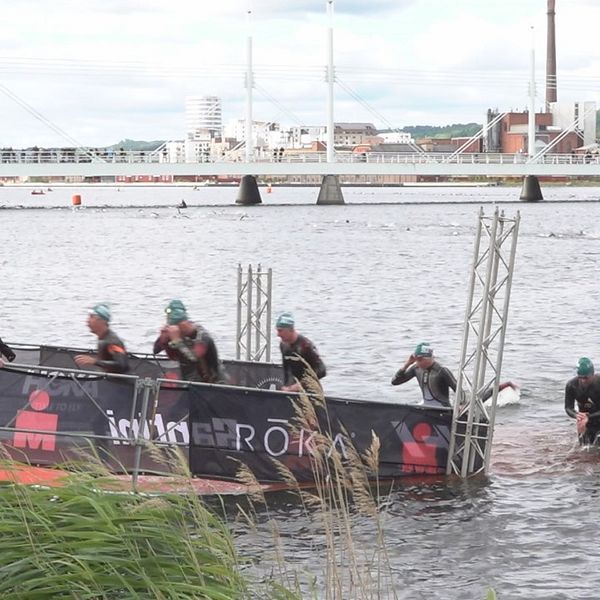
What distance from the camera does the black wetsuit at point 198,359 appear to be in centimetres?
1505

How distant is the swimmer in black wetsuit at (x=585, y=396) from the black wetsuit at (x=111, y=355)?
5.82 meters

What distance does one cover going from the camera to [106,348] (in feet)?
48.1

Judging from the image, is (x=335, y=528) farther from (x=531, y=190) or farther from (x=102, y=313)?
(x=531, y=190)

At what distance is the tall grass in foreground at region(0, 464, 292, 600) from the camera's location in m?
7.15

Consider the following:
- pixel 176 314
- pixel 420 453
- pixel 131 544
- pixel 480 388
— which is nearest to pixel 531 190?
pixel 480 388

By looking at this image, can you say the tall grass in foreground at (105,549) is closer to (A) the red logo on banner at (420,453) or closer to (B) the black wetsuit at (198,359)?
(B) the black wetsuit at (198,359)

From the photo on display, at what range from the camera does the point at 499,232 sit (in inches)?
618

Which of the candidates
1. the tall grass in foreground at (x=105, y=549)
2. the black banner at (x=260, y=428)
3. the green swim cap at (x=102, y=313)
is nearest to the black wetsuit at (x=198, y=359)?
the black banner at (x=260, y=428)

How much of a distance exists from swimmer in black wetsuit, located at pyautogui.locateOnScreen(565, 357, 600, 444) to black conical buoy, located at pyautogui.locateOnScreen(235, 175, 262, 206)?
110714 mm

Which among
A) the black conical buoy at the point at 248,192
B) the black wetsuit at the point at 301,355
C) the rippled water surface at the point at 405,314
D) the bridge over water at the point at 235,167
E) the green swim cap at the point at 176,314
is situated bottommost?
the rippled water surface at the point at 405,314

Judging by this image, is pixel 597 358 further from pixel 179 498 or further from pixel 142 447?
pixel 179 498

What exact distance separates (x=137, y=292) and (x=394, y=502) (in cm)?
3417

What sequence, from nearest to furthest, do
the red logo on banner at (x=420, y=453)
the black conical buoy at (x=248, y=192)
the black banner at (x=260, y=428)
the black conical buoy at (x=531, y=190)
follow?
the black banner at (x=260, y=428)
the red logo on banner at (x=420, y=453)
the black conical buoy at (x=248, y=192)
the black conical buoy at (x=531, y=190)

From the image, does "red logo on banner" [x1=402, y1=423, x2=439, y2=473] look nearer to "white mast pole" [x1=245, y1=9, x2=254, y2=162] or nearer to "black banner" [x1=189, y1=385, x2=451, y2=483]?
"black banner" [x1=189, y1=385, x2=451, y2=483]
